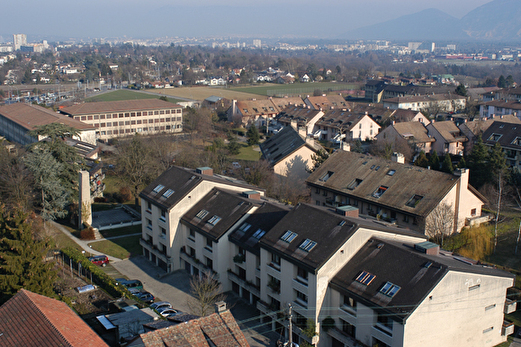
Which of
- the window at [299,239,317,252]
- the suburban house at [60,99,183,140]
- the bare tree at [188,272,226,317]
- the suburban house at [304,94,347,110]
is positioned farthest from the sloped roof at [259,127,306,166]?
the suburban house at [304,94,347,110]

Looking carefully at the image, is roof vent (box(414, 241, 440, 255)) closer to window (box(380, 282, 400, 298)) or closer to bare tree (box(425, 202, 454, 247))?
window (box(380, 282, 400, 298))

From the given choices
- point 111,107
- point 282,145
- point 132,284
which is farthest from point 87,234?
point 111,107

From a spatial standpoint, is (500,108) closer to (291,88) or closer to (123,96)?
(291,88)

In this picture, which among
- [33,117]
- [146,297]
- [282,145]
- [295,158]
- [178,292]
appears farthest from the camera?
[33,117]

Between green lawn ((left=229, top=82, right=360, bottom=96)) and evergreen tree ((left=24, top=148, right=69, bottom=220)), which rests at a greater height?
green lawn ((left=229, top=82, right=360, bottom=96))

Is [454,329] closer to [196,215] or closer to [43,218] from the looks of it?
[196,215]

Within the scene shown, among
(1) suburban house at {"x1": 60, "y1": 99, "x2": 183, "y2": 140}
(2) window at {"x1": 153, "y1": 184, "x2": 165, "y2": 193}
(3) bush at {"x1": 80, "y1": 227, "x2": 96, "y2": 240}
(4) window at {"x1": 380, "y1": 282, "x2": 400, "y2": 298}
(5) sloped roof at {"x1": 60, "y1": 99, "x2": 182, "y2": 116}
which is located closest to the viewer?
(4) window at {"x1": 380, "y1": 282, "x2": 400, "y2": 298}

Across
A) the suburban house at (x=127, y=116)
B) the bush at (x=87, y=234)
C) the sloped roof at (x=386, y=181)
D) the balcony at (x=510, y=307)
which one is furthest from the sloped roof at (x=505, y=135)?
the suburban house at (x=127, y=116)
